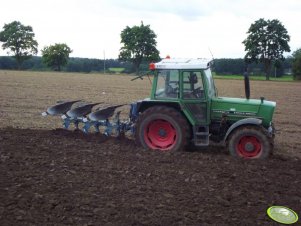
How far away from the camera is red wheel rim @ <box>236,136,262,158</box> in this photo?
8.24m

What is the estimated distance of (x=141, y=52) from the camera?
81500 mm

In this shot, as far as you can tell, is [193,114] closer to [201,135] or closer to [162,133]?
[201,135]

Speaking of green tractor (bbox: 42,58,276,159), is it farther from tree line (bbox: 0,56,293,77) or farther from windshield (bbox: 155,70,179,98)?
tree line (bbox: 0,56,293,77)

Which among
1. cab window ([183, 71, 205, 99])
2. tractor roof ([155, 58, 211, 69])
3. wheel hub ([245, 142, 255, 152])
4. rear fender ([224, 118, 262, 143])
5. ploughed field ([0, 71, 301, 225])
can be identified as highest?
tractor roof ([155, 58, 211, 69])

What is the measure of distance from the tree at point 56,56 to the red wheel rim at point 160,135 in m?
85.0

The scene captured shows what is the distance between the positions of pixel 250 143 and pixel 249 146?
0.20 feet

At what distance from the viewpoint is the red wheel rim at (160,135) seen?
8.83m

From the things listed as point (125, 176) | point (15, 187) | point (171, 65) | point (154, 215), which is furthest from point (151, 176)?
point (171, 65)

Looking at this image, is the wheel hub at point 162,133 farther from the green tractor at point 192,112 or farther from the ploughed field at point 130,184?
the ploughed field at point 130,184

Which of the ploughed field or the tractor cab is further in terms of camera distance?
the tractor cab

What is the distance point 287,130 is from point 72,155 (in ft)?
25.3

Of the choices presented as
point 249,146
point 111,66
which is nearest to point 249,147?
point 249,146

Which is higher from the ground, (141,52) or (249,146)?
(141,52)

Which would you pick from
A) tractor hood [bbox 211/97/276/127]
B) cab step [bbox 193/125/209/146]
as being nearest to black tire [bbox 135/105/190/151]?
cab step [bbox 193/125/209/146]
